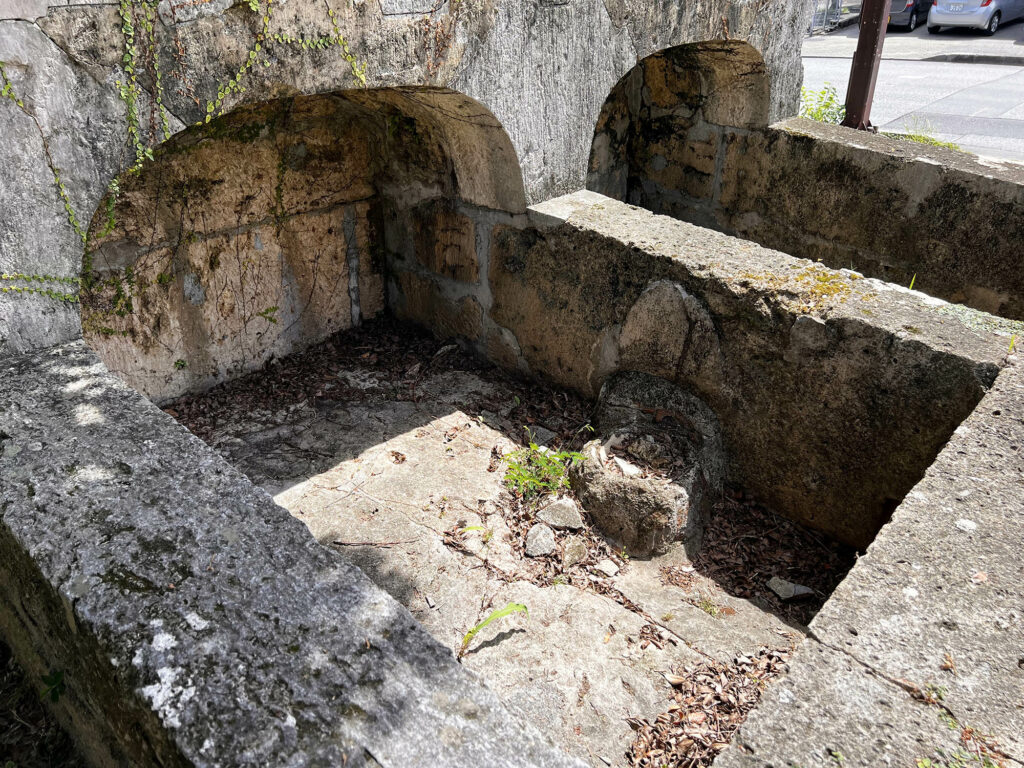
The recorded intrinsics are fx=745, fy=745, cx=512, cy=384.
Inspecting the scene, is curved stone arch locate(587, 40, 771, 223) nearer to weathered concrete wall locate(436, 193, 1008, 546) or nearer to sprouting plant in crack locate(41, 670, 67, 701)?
weathered concrete wall locate(436, 193, 1008, 546)

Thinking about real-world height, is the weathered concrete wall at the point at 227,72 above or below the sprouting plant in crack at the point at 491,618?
above

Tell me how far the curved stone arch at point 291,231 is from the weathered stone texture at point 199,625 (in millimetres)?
1582

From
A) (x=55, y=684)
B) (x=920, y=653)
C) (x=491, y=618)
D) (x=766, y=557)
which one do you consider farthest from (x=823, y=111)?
(x=55, y=684)

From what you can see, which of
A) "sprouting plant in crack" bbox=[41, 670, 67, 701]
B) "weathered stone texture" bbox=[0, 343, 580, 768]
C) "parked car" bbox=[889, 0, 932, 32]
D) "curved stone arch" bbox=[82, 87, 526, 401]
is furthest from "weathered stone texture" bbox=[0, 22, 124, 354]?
"parked car" bbox=[889, 0, 932, 32]

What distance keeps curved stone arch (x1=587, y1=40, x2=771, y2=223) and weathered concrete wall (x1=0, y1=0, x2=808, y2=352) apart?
1.18 meters

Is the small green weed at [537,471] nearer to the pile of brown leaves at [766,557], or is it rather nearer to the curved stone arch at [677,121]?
the pile of brown leaves at [766,557]

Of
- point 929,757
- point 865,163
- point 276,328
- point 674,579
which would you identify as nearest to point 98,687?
point 929,757

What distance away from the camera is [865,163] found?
13.7 ft

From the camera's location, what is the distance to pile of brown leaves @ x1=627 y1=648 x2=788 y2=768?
222 cm

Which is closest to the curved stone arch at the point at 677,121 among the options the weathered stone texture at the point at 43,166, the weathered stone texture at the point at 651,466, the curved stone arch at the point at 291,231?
the curved stone arch at the point at 291,231

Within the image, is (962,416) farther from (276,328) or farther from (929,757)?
(276,328)

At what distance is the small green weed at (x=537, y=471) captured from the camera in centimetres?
334

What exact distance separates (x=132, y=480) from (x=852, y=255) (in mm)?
4019

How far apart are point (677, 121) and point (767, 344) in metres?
2.65
